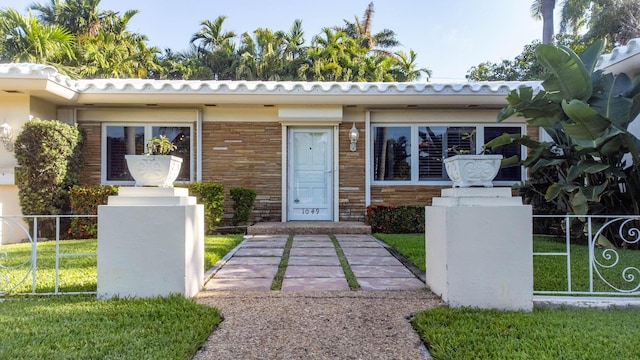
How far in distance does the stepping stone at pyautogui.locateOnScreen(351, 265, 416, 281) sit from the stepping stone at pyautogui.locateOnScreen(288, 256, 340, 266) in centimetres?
38

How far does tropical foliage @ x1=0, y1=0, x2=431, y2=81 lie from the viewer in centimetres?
1338

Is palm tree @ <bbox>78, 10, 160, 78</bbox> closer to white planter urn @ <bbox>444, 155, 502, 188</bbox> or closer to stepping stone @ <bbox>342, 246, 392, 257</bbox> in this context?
stepping stone @ <bbox>342, 246, 392, 257</bbox>

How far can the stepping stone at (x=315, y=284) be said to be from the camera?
388 cm

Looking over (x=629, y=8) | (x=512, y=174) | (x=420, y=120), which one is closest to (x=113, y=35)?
(x=420, y=120)

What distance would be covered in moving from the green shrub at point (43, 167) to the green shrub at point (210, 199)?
→ 252cm

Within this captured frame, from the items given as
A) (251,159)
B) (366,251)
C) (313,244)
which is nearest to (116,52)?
(251,159)

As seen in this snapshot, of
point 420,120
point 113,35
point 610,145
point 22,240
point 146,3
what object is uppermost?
point 146,3

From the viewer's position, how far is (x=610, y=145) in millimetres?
5387

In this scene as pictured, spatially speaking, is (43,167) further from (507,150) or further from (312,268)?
(507,150)

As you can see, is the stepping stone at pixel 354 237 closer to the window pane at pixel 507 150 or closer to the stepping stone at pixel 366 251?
the stepping stone at pixel 366 251

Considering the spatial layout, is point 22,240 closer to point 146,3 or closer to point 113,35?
point 113,35

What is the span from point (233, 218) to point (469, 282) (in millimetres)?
6161

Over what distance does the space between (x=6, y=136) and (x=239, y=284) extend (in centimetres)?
655

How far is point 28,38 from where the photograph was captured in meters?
12.7
